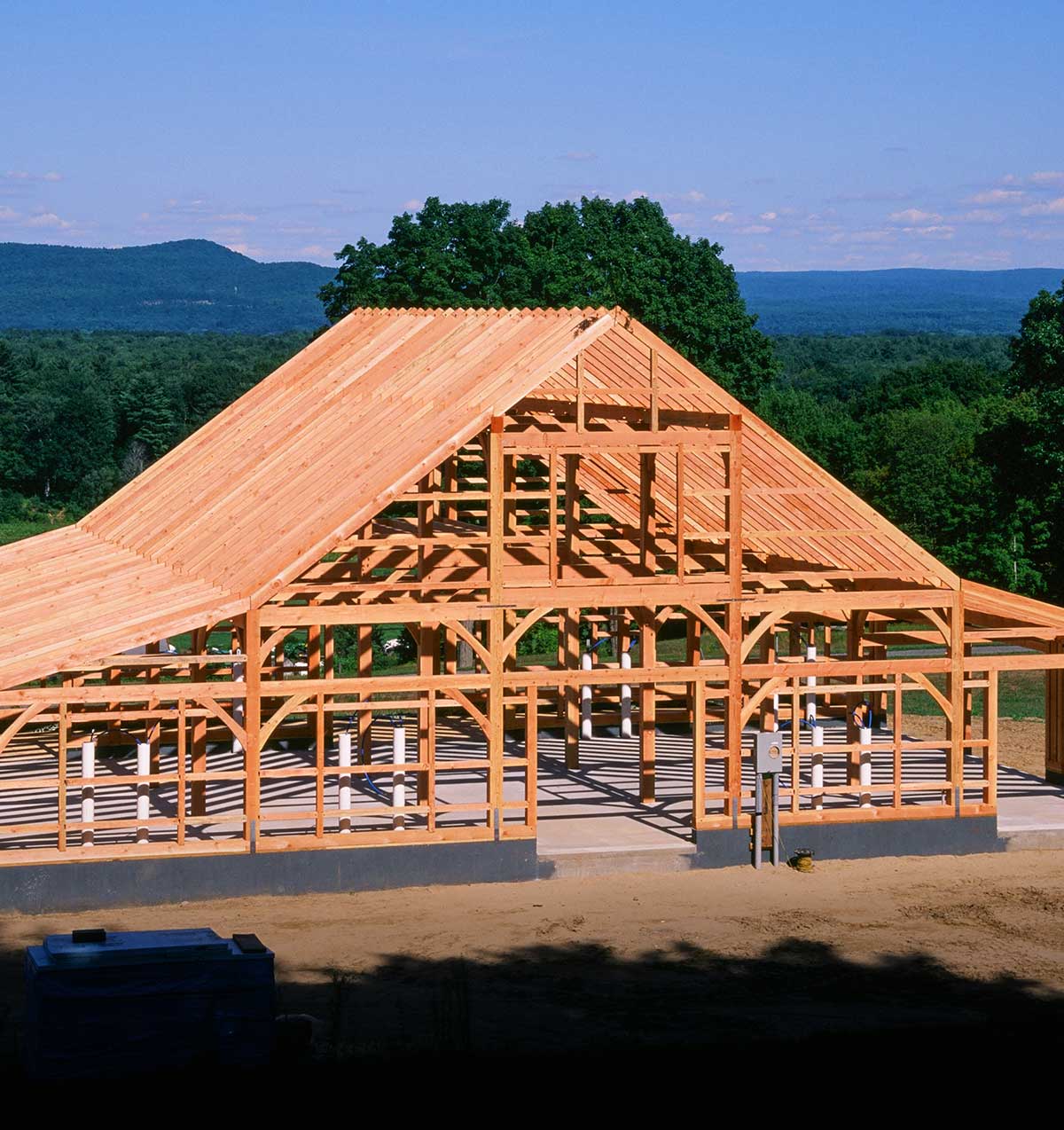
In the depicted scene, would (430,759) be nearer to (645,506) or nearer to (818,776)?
(645,506)

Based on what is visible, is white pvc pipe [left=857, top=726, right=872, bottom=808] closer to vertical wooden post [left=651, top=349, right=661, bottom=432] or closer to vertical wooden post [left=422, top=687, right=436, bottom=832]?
vertical wooden post [left=651, top=349, right=661, bottom=432]

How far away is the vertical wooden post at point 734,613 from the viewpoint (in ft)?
66.0

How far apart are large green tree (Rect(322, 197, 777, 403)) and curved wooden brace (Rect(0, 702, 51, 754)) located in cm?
2580

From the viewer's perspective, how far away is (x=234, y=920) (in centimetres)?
1789

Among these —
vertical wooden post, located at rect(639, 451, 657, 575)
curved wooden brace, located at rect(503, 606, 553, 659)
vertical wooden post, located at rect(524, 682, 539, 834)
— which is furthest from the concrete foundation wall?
vertical wooden post, located at rect(639, 451, 657, 575)

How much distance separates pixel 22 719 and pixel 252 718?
2223 mm

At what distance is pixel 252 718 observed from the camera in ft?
61.0

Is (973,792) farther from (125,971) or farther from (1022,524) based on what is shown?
(1022,524)

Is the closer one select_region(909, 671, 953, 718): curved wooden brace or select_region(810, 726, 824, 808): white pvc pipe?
select_region(909, 671, 953, 718): curved wooden brace

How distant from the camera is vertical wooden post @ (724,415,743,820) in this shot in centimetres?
2012

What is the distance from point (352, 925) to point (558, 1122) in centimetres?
561

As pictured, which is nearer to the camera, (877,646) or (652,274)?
(877,646)

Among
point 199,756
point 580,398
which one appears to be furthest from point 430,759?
point 580,398

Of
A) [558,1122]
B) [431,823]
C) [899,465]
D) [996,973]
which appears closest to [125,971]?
[558,1122]
